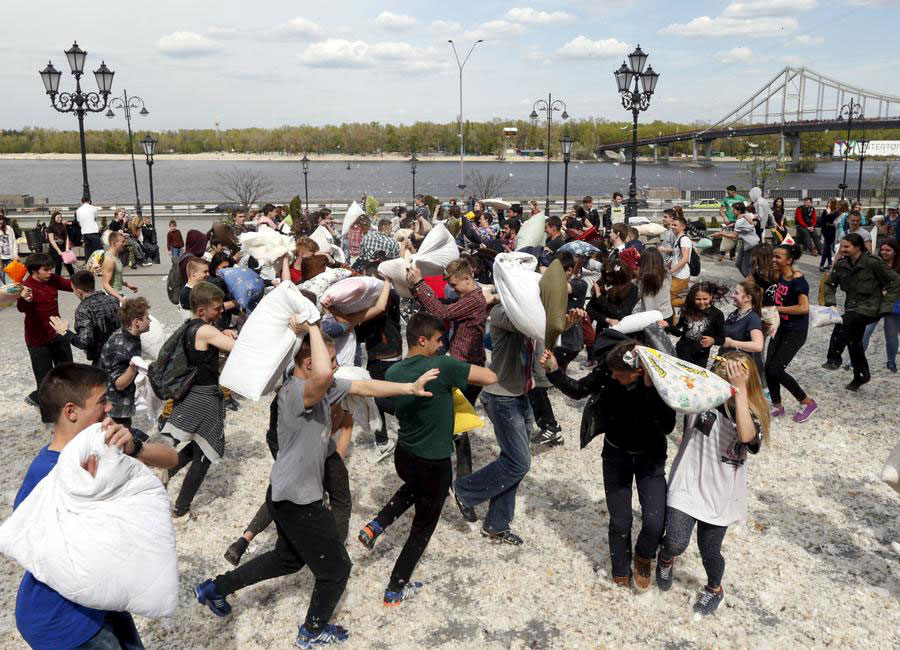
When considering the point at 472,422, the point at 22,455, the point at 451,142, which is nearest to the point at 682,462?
the point at 472,422

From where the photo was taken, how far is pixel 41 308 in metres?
6.58

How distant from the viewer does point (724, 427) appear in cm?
372

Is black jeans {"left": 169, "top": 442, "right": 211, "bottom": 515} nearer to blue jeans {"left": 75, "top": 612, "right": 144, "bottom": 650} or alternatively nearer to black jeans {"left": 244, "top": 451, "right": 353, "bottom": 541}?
black jeans {"left": 244, "top": 451, "right": 353, "bottom": 541}

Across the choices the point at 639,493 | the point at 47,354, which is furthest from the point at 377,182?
the point at 639,493

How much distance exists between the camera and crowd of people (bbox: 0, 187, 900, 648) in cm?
341

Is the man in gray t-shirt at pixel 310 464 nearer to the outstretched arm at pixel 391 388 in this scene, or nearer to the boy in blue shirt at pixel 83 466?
the outstretched arm at pixel 391 388

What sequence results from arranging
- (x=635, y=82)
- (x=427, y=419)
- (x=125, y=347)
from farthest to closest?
(x=635, y=82) → (x=125, y=347) → (x=427, y=419)

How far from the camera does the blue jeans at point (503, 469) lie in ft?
14.9

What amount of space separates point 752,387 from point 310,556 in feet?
7.87

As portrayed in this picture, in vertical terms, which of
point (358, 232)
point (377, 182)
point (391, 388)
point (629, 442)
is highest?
point (377, 182)

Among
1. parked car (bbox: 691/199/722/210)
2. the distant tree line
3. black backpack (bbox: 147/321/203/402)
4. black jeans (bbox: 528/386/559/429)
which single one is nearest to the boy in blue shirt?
black backpack (bbox: 147/321/203/402)

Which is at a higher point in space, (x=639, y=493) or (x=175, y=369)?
(x=175, y=369)

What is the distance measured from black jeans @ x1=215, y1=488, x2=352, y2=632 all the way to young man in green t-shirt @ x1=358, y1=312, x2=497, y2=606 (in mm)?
537

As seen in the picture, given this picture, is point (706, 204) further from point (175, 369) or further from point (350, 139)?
point (350, 139)
